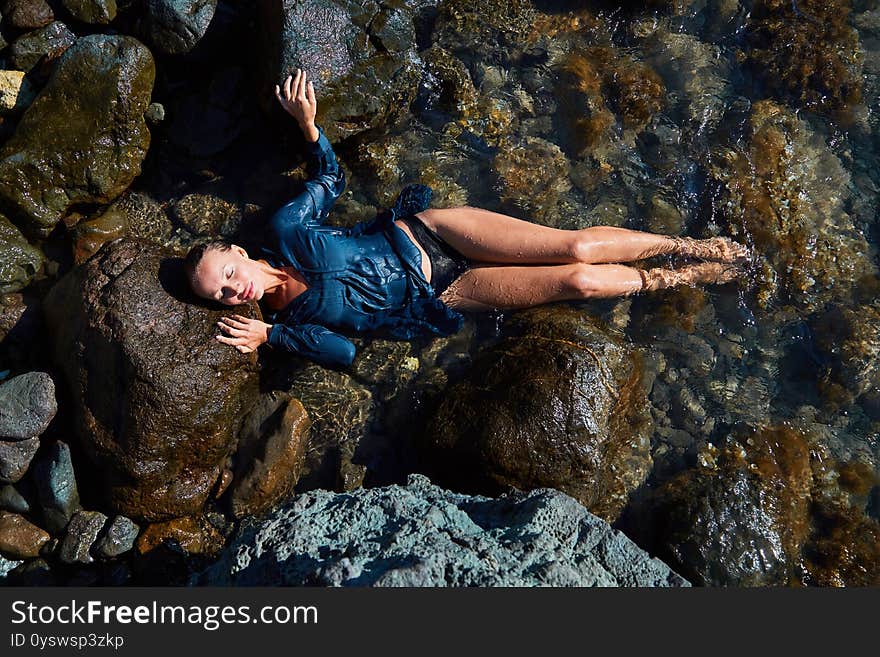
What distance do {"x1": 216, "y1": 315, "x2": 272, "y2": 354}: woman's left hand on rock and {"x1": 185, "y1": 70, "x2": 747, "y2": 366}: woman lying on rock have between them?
5 centimetres

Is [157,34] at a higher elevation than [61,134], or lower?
higher

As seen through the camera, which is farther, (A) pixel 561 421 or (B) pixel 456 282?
(B) pixel 456 282

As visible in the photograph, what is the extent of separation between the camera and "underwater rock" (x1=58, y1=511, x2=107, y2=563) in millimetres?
5309

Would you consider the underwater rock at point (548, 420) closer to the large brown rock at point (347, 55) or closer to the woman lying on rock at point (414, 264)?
the woman lying on rock at point (414, 264)

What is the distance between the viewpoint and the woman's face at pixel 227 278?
503 centimetres

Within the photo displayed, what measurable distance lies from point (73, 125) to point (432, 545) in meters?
4.64

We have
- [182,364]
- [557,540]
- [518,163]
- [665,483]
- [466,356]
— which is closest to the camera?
[557,540]

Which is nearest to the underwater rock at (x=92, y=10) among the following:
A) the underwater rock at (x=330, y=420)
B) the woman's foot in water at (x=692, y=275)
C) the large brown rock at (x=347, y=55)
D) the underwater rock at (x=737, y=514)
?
the large brown rock at (x=347, y=55)

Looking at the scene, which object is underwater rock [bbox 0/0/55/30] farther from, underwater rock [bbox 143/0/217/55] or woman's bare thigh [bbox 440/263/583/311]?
woman's bare thigh [bbox 440/263/583/311]

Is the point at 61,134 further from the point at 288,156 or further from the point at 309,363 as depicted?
the point at 309,363

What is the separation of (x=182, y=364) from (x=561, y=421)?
2.87m

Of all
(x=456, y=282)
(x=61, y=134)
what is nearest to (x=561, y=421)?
(x=456, y=282)

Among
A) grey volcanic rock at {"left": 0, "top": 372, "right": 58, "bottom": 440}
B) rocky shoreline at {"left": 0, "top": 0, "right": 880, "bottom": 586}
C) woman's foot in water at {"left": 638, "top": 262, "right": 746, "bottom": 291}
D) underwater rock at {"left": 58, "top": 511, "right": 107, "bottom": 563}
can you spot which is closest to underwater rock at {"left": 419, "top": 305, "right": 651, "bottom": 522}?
rocky shoreline at {"left": 0, "top": 0, "right": 880, "bottom": 586}

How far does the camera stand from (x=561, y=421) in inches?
205
